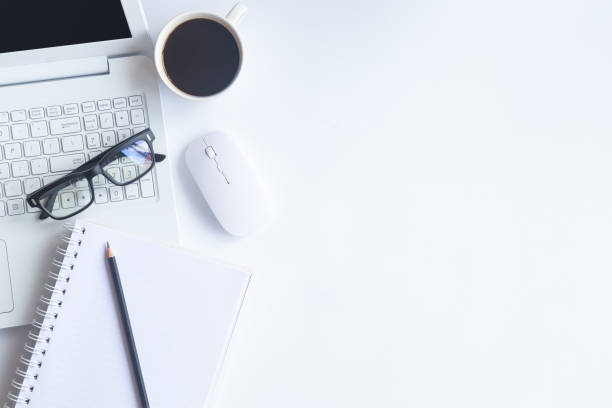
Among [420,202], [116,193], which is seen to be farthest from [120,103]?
[420,202]

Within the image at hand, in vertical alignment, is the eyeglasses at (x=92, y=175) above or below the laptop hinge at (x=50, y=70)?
below

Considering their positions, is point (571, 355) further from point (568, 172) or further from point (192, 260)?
point (192, 260)

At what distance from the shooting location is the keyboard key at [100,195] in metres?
0.74

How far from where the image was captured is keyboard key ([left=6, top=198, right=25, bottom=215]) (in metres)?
0.73

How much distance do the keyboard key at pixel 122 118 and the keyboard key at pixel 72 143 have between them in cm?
5

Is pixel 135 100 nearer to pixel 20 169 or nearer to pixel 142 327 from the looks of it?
pixel 20 169

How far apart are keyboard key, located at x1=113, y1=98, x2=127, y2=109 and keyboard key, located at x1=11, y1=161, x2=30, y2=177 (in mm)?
142

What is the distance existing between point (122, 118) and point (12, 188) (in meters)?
0.17

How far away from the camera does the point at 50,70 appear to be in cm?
73

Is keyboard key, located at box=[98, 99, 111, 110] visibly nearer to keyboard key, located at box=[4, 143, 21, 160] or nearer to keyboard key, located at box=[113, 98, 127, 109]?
keyboard key, located at box=[113, 98, 127, 109]

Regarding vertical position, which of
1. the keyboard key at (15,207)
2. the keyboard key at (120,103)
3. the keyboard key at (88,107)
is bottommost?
the keyboard key at (15,207)

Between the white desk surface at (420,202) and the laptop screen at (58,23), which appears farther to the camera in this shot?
the white desk surface at (420,202)

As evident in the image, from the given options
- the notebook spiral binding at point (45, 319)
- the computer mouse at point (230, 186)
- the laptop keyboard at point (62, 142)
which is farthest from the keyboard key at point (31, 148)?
the computer mouse at point (230, 186)

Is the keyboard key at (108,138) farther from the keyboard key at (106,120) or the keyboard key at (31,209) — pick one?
the keyboard key at (31,209)
